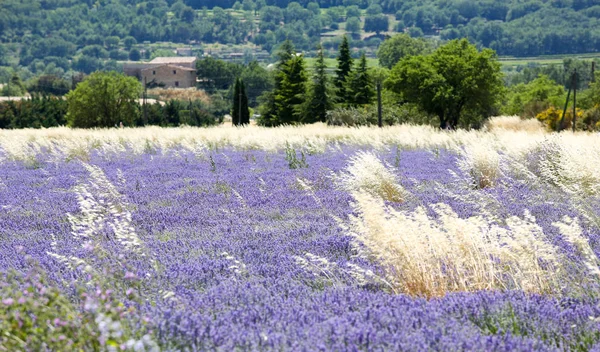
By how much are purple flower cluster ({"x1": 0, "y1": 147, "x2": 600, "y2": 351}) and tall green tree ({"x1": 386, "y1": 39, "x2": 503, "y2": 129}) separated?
3894 centimetres

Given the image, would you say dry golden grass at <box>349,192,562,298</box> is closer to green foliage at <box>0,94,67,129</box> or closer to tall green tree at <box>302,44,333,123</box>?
tall green tree at <box>302,44,333,123</box>

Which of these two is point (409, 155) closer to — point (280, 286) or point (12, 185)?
point (12, 185)

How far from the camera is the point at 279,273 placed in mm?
6109

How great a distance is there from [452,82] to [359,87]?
573 inches

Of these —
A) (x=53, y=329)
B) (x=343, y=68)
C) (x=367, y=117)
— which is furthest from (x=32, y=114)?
(x=53, y=329)

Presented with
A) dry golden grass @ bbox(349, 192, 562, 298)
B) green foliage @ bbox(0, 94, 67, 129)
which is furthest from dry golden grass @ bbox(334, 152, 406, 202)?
green foliage @ bbox(0, 94, 67, 129)

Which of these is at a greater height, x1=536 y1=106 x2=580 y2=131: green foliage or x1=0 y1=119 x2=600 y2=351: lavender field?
x1=0 y1=119 x2=600 y2=351: lavender field

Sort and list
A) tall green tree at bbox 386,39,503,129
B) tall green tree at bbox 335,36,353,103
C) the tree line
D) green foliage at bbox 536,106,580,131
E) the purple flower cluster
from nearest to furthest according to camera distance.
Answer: the purple flower cluster < tall green tree at bbox 386,39,503,129 < the tree line < green foliage at bbox 536,106,580,131 < tall green tree at bbox 335,36,353,103

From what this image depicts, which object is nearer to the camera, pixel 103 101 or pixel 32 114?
pixel 103 101

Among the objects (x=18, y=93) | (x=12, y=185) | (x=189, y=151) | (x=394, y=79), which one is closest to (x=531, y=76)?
(x=18, y=93)

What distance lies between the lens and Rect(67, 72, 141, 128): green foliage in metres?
62.2

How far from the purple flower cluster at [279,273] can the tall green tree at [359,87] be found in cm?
5214

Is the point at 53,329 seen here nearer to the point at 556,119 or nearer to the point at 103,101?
the point at 556,119

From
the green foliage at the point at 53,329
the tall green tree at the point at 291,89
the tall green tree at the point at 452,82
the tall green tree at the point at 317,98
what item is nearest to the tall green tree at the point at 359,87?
the tall green tree at the point at 317,98
